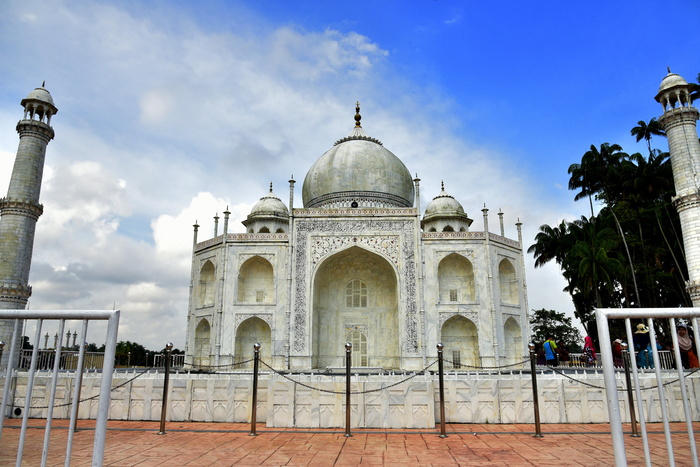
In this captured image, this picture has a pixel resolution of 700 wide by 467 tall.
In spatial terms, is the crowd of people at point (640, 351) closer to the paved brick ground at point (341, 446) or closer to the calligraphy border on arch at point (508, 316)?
the calligraphy border on arch at point (508, 316)

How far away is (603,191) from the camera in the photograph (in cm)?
3086

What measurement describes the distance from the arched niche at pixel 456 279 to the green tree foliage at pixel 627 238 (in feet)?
21.0

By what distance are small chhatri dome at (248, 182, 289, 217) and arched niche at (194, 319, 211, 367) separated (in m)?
7.74

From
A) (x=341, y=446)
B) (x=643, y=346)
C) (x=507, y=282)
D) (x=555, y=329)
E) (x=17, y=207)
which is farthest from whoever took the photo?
(x=555, y=329)

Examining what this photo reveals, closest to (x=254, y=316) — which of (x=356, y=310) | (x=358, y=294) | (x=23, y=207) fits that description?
(x=356, y=310)

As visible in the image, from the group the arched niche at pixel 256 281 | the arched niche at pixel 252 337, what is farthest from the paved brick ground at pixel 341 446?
the arched niche at pixel 256 281

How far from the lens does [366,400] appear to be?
881 centimetres

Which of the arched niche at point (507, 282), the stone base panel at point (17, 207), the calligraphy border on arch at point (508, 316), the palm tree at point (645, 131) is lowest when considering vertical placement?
the calligraphy border on arch at point (508, 316)

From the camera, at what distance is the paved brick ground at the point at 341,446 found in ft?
20.2

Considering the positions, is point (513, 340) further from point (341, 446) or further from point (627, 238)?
point (341, 446)

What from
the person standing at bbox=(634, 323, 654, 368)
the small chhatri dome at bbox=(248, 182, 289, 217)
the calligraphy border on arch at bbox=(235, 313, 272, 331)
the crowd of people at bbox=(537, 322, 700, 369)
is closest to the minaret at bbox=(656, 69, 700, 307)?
the crowd of people at bbox=(537, 322, 700, 369)

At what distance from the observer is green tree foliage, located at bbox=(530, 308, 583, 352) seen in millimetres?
37344

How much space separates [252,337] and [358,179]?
9.84 meters

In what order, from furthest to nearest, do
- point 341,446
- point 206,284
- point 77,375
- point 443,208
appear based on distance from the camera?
point 443,208
point 206,284
point 341,446
point 77,375
